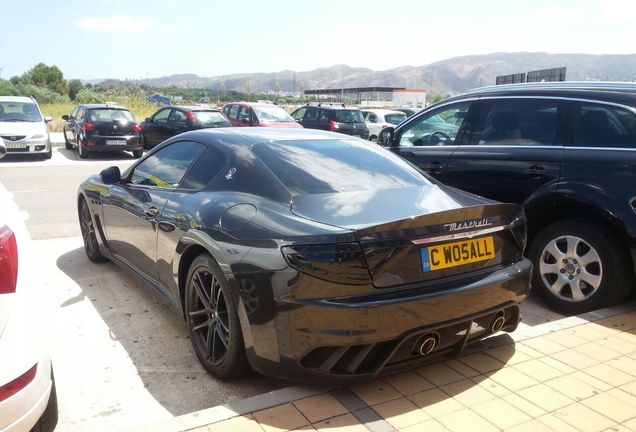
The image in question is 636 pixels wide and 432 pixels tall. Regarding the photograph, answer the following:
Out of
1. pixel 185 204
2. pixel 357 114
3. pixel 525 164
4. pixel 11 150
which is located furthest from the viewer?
pixel 357 114

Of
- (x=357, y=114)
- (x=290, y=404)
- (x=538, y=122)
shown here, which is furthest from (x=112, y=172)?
(x=357, y=114)

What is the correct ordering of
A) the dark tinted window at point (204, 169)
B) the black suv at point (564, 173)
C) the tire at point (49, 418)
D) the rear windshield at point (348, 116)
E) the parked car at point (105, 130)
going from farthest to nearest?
the rear windshield at point (348, 116) → the parked car at point (105, 130) → the black suv at point (564, 173) → the dark tinted window at point (204, 169) → the tire at point (49, 418)

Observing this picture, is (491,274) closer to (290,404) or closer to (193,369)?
(290,404)

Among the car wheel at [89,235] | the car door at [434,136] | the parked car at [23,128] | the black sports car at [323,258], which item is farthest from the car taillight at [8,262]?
the parked car at [23,128]

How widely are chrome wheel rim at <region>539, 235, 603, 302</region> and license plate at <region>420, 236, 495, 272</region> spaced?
152 cm

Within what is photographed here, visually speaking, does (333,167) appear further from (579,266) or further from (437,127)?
(437,127)

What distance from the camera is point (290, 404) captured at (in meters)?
2.84

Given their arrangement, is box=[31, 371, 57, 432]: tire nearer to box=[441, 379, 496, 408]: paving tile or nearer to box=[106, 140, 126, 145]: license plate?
box=[441, 379, 496, 408]: paving tile

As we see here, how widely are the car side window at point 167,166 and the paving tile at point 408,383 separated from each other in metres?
2.00

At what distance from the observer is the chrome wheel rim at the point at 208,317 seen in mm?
3197

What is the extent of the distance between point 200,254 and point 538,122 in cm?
315

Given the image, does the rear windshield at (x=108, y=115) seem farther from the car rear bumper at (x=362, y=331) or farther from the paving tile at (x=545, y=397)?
the paving tile at (x=545, y=397)

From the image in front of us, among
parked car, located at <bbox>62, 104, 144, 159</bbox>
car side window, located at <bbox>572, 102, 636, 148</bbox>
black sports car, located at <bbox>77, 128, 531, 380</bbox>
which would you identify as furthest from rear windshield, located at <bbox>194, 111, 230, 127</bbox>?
car side window, located at <bbox>572, 102, 636, 148</bbox>

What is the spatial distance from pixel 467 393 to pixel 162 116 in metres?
16.0
